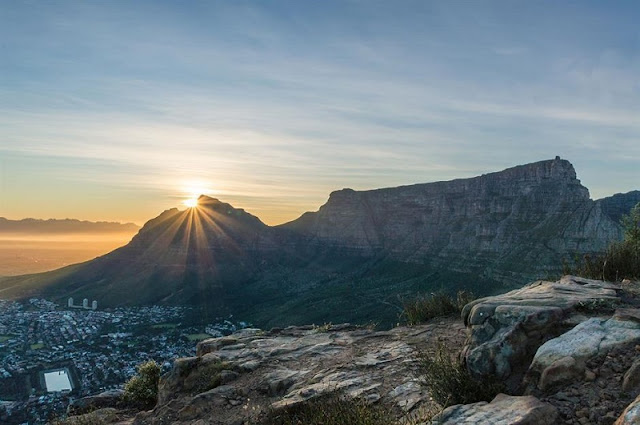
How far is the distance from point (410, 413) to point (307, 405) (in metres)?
1.94

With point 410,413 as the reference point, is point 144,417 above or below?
below

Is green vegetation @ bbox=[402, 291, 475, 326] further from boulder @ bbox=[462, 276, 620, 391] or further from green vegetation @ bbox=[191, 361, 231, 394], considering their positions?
green vegetation @ bbox=[191, 361, 231, 394]

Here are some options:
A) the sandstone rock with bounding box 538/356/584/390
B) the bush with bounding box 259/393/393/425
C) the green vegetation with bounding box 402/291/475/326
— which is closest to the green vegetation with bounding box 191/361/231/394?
the bush with bounding box 259/393/393/425

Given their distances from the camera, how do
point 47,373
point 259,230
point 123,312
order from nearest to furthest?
point 47,373 → point 123,312 → point 259,230

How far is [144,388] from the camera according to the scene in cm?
1377

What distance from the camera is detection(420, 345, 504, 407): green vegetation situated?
675 cm

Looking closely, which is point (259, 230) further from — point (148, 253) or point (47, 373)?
point (47, 373)

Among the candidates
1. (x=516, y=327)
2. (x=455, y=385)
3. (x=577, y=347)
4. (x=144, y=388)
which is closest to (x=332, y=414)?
(x=455, y=385)

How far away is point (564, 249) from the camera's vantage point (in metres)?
68.6

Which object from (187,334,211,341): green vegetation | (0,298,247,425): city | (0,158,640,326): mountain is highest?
(0,158,640,326): mountain

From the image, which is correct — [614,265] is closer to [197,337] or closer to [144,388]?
[144,388]

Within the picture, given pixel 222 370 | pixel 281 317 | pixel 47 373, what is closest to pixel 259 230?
pixel 281 317

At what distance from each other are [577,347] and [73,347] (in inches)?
3141

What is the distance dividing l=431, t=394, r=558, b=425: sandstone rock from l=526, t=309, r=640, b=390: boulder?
742mm
